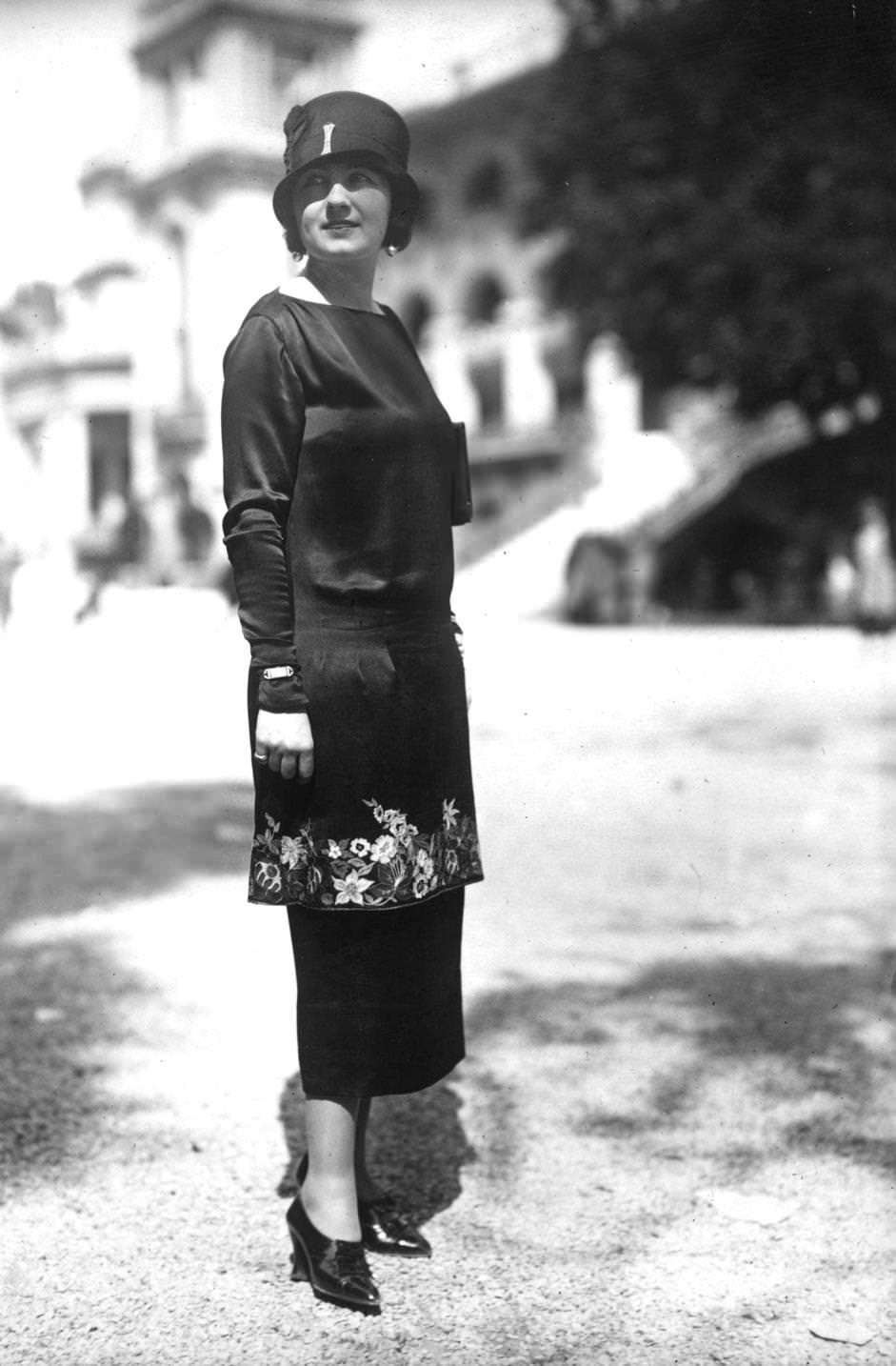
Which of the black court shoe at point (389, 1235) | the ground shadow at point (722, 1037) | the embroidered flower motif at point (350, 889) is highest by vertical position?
the embroidered flower motif at point (350, 889)

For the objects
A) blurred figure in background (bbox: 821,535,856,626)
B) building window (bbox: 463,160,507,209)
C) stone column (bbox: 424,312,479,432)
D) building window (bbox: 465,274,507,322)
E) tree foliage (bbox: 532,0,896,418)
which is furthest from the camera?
building window (bbox: 465,274,507,322)

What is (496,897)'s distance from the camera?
6.08m

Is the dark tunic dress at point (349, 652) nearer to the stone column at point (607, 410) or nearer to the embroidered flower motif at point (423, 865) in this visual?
the embroidered flower motif at point (423, 865)

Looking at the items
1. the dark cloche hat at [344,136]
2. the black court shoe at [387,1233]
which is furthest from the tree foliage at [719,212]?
the black court shoe at [387,1233]

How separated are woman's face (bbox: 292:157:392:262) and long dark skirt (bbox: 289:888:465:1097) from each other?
1.20 meters

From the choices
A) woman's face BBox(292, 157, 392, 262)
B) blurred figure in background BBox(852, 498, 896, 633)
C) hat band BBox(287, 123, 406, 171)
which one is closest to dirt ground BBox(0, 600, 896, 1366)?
woman's face BBox(292, 157, 392, 262)

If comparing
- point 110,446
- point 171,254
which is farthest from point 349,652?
point 110,446

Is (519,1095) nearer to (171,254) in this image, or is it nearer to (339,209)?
(339,209)

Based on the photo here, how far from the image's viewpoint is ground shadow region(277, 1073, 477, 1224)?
3.30 m

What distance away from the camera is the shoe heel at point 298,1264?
113 inches

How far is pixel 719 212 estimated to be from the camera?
2216cm

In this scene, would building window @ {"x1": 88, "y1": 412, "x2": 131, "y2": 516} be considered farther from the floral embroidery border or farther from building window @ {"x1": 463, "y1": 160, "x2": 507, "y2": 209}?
building window @ {"x1": 463, "y1": 160, "x2": 507, "y2": 209}

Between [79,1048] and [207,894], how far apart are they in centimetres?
174

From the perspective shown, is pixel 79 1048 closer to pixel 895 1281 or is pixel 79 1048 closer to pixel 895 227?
pixel 895 1281
